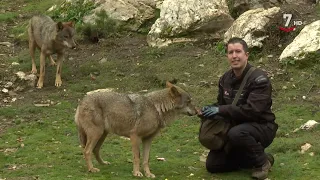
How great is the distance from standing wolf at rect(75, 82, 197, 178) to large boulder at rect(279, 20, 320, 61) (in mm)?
5266

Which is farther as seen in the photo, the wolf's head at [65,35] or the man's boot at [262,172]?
the wolf's head at [65,35]

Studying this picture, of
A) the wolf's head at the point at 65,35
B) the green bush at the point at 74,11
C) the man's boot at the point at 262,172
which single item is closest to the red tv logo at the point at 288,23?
the wolf's head at the point at 65,35

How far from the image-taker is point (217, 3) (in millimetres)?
A: 15625

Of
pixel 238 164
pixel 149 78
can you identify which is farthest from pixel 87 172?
pixel 149 78

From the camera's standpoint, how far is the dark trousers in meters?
8.23

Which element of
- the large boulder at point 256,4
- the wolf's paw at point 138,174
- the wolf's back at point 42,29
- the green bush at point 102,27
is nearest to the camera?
the wolf's paw at point 138,174

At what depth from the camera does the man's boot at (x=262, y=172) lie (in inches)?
329

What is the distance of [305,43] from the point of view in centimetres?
1327

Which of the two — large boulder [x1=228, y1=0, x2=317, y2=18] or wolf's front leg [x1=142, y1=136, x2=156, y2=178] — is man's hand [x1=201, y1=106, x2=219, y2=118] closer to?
wolf's front leg [x1=142, y1=136, x2=156, y2=178]

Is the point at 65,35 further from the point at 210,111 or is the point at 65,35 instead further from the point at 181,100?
the point at 210,111

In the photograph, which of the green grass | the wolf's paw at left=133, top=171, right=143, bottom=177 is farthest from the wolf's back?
the wolf's paw at left=133, top=171, right=143, bottom=177

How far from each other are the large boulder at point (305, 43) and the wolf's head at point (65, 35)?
5.01 m

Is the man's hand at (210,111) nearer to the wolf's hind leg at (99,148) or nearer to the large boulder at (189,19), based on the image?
the wolf's hind leg at (99,148)

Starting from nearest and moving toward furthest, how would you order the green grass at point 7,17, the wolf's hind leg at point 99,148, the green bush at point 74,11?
the wolf's hind leg at point 99,148, the green bush at point 74,11, the green grass at point 7,17
